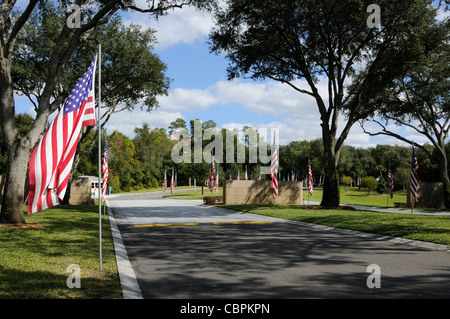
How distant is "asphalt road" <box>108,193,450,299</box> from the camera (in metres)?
6.09

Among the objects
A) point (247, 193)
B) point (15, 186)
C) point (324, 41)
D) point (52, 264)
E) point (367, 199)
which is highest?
point (324, 41)

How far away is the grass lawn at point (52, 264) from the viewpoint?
5.72 m

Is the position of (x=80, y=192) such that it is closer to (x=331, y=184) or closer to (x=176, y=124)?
(x=331, y=184)

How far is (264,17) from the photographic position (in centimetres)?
2377

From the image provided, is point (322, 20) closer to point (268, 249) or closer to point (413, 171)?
point (413, 171)

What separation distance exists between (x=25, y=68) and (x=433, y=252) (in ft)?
79.4

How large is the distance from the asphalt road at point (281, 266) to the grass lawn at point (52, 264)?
671 mm

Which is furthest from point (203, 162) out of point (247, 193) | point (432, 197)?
point (432, 197)

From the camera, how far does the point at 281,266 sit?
26.1 ft

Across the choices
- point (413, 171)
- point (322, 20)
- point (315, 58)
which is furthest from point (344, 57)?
point (413, 171)

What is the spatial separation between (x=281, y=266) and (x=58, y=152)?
493 cm

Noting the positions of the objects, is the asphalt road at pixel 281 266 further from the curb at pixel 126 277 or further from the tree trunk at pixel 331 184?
the tree trunk at pixel 331 184

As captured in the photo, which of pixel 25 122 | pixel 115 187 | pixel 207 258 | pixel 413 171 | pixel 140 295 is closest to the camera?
pixel 140 295

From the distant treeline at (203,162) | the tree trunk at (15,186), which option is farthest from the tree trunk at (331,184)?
the distant treeline at (203,162)
